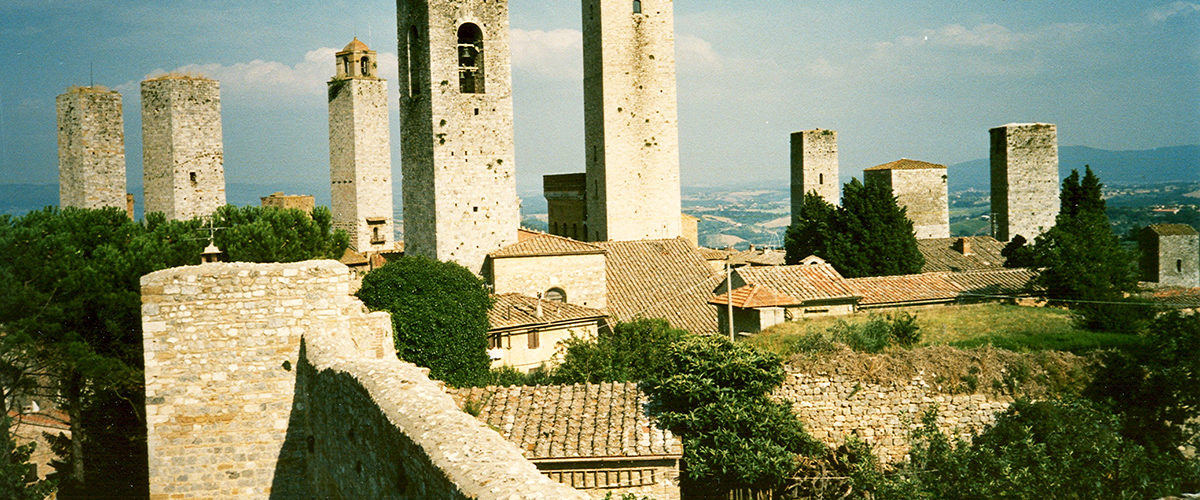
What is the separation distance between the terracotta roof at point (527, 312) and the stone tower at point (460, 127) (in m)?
3.37

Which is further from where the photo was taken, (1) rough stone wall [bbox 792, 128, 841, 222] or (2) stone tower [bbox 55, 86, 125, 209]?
(1) rough stone wall [bbox 792, 128, 841, 222]

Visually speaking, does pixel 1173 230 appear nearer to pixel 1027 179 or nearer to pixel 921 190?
pixel 1027 179

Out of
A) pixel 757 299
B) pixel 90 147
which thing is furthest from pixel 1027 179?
pixel 90 147

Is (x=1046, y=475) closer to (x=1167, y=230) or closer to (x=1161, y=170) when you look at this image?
(x=1167, y=230)

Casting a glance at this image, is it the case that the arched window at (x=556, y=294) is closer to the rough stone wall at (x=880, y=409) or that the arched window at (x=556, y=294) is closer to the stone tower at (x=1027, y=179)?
the rough stone wall at (x=880, y=409)

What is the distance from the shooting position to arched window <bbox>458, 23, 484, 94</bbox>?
91.2 feet

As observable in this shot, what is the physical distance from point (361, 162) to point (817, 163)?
2476 centimetres

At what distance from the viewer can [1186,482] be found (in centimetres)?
1128

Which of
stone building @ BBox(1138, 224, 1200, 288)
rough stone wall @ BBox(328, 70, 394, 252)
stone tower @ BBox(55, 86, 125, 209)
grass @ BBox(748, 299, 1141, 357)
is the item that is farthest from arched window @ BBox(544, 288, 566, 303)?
stone building @ BBox(1138, 224, 1200, 288)

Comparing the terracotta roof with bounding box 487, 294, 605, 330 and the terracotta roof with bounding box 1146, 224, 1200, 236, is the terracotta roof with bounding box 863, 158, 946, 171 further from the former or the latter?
the terracotta roof with bounding box 487, 294, 605, 330

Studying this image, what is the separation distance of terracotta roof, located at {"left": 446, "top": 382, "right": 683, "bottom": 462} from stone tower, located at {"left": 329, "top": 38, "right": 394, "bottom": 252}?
92.1ft

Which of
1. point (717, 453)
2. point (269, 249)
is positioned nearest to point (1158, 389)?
point (717, 453)

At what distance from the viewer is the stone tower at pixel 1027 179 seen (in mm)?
47312

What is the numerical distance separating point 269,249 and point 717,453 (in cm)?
1214
